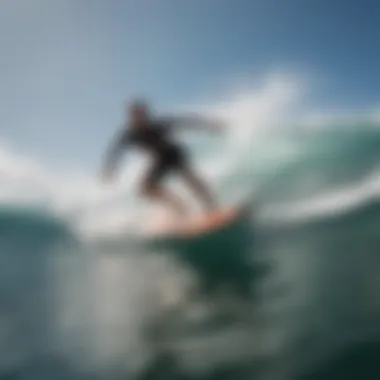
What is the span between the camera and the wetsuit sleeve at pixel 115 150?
1885 mm

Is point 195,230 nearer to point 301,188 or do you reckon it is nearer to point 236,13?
point 301,188

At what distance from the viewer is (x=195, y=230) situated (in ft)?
6.17

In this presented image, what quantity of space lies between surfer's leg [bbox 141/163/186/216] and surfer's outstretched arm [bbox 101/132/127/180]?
9cm

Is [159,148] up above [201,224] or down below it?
above

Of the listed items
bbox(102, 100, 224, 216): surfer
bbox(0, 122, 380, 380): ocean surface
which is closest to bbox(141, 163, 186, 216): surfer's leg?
bbox(102, 100, 224, 216): surfer

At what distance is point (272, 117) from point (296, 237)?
0.31 metres

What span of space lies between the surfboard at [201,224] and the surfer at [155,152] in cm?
3

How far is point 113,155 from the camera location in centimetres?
189

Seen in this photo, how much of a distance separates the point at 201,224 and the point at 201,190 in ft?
0.28

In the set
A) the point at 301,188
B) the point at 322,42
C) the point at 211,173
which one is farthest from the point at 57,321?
the point at 322,42

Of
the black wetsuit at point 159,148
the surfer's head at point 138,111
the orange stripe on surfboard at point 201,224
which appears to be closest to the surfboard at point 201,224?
the orange stripe on surfboard at point 201,224

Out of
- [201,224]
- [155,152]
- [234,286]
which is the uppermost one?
[155,152]

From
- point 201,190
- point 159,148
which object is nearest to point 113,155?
point 159,148

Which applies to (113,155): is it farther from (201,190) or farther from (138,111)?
(201,190)
